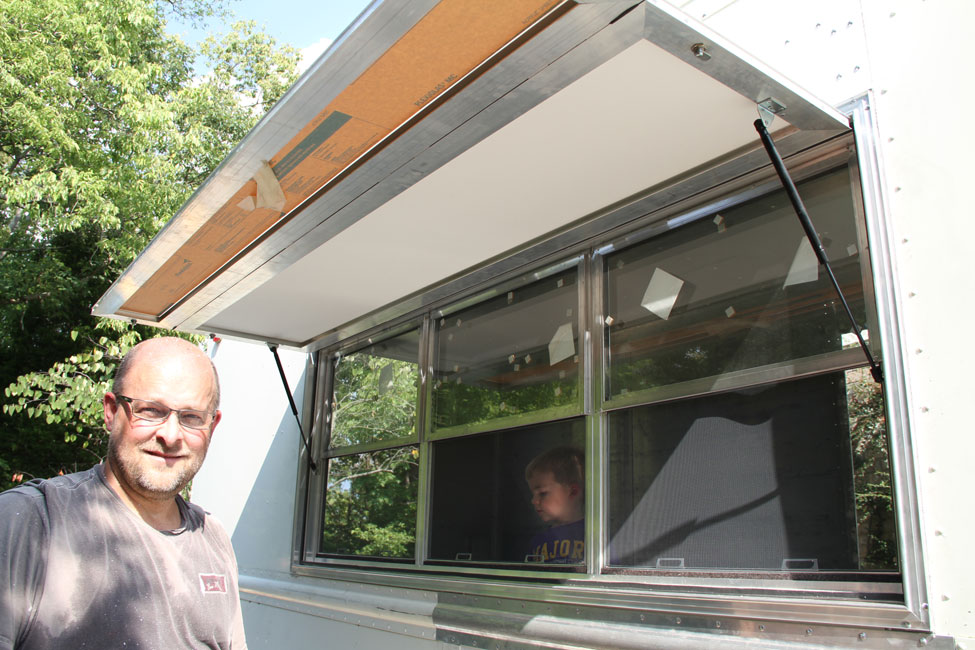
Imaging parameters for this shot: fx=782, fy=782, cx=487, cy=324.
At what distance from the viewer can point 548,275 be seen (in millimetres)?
3275

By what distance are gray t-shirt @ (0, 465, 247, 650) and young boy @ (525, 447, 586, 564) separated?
5.03 ft

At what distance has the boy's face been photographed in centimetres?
295

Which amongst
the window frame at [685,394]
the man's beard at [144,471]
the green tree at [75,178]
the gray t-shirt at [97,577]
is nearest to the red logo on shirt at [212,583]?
the gray t-shirt at [97,577]

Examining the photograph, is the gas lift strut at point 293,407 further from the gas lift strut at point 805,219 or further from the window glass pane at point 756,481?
the gas lift strut at point 805,219

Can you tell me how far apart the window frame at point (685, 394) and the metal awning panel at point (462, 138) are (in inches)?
4.3

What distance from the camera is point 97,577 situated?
1375 millimetres

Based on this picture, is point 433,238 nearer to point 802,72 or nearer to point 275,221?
point 275,221

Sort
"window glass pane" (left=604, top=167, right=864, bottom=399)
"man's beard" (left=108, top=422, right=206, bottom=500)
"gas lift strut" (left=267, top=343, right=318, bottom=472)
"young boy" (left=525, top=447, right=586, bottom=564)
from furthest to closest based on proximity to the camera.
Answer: "gas lift strut" (left=267, top=343, right=318, bottom=472), "young boy" (left=525, top=447, right=586, bottom=564), "window glass pane" (left=604, top=167, right=864, bottom=399), "man's beard" (left=108, top=422, right=206, bottom=500)

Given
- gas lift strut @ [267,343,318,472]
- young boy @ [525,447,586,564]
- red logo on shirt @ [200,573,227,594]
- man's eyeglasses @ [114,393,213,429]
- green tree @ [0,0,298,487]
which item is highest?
green tree @ [0,0,298,487]

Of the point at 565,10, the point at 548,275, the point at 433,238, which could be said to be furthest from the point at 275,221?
the point at 565,10

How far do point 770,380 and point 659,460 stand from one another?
1.63 ft

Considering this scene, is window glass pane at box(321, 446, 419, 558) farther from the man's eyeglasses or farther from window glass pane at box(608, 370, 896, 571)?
the man's eyeglasses

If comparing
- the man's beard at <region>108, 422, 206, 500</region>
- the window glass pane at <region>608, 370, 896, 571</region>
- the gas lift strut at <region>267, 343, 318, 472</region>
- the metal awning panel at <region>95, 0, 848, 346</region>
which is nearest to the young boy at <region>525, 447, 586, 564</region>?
the window glass pane at <region>608, 370, 896, 571</region>

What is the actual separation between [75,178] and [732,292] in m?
9.31
